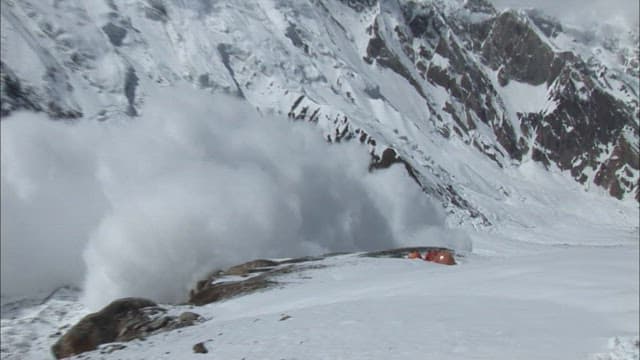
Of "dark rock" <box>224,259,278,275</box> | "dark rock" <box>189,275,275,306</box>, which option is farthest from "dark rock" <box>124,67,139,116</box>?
"dark rock" <box>189,275,275,306</box>

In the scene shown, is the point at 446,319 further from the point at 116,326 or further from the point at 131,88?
the point at 131,88

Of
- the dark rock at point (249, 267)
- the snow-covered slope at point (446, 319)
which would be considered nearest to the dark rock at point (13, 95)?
the dark rock at point (249, 267)

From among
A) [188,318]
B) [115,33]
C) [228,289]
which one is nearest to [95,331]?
[188,318]

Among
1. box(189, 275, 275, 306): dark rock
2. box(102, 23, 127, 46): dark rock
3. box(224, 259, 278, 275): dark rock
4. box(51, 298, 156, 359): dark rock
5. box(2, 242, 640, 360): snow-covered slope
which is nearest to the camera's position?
box(2, 242, 640, 360): snow-covered slope

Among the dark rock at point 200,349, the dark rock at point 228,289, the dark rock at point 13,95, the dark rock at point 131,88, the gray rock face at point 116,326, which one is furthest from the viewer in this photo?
the dark rock at point 131,88

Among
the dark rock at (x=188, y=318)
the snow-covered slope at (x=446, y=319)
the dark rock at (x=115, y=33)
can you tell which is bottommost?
the dark rock at (x=188, y=318)

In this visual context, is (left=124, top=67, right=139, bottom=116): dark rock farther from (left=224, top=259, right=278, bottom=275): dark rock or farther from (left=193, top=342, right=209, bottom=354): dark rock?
(left=193, top=342, right=209, bottom=354): dark rock

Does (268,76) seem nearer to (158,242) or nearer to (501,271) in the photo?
(158,242)

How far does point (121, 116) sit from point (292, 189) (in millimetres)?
31721

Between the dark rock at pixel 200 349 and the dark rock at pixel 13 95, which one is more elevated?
the dark rock at pixel 200 349

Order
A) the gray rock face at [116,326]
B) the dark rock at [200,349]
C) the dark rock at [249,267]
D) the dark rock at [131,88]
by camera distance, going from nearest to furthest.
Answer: the dark rock at [200,349], the gray rock face at [116,326], the dark rock at [249,267], the dark rock at [131,88]

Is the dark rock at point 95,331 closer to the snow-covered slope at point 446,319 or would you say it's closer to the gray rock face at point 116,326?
the gray rock face at point 116,326

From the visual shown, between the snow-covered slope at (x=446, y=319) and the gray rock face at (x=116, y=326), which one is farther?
the gray rock face at (x=116, y=326)

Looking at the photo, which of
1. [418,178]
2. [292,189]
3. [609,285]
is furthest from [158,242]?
[418,178]
